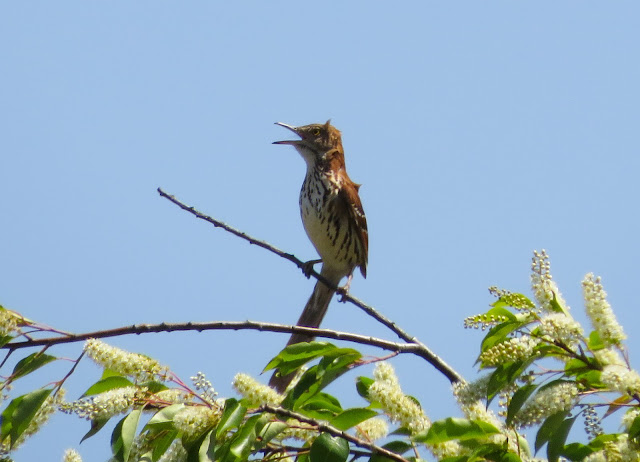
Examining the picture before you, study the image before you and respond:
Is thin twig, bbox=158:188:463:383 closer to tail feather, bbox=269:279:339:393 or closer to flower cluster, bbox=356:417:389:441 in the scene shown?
flower cluster, bbox=356:417:389:441

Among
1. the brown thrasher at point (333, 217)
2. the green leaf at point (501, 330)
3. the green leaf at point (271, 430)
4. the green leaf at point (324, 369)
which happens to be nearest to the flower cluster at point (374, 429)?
the green leaf at point (324, 369)

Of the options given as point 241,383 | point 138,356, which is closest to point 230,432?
point 241,383

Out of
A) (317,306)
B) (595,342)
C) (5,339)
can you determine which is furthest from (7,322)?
(317,306)

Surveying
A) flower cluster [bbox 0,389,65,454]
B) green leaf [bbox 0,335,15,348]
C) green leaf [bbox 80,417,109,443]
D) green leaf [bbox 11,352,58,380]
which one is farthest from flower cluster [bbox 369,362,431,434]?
green leaf [bbox 0,335,15,348]

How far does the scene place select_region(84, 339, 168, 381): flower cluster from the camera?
9.39ft

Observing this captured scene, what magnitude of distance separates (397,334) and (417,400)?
1.20 meters

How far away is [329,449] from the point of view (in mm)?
2426

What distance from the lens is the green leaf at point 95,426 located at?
107 inches

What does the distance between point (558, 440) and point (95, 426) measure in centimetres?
141

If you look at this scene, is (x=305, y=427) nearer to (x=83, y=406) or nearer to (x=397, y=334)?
(x=83, y=406)

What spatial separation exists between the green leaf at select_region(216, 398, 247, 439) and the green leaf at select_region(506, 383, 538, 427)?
2.47 feet

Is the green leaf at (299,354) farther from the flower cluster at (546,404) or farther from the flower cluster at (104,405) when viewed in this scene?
the flower cluster at (546,404)

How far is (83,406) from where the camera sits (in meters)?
2.65

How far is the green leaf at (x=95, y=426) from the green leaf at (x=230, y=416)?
0.41m
